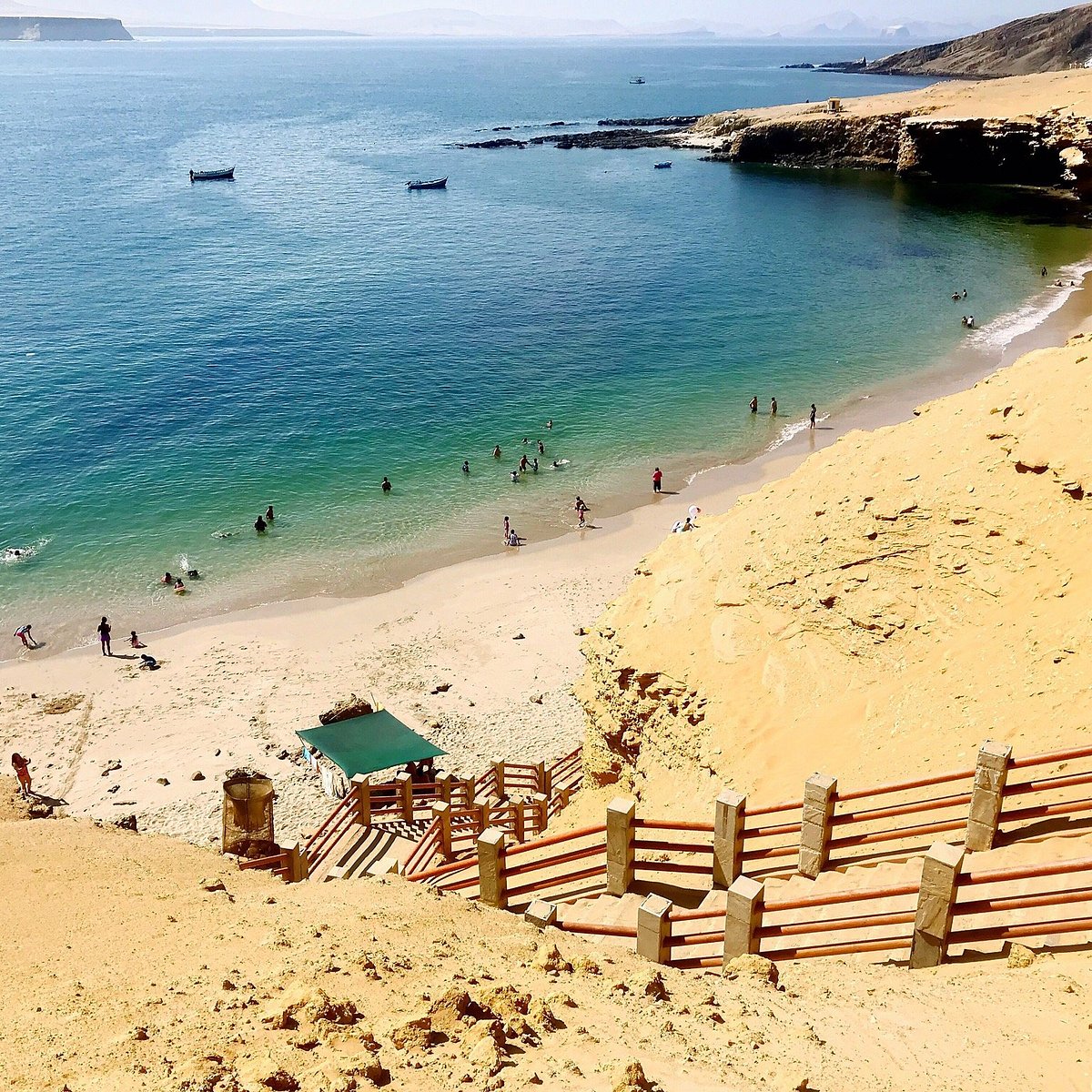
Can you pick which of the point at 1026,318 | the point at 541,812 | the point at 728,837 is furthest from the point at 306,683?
the point at 1026,318

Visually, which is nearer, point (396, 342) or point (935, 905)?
point (935, 905)

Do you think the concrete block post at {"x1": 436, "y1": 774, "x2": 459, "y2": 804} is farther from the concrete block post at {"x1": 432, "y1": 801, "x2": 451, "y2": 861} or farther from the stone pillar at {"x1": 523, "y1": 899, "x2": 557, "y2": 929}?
the stone pillar at {"x1": 523, "y1": 899, "x2": 557, "y2": 929}

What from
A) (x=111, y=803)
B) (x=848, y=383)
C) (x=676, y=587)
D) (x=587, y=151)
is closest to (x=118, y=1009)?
(x=676, y=587)

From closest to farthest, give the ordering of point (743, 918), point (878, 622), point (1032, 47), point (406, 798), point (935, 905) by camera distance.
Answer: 1. point (935, 905)
2. point (743, 918)
3. point (878, 622)
4. point (406, 798)
5. point (1032, 47)

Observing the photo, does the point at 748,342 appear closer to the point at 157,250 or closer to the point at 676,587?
the point at 676,587

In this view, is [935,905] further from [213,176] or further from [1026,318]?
[213,176]
